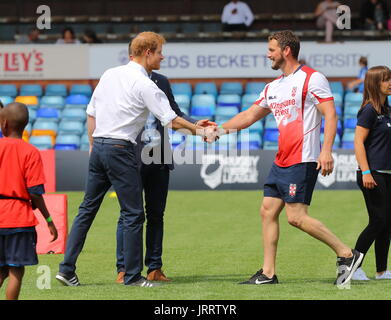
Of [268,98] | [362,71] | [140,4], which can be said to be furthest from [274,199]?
[140,4]

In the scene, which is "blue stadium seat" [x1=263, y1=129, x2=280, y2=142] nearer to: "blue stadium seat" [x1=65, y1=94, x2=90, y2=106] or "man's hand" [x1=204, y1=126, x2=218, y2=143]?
"blue stadium seat" [x1=65, y1=94, x2=90, y2=106]

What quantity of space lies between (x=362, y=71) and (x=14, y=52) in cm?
816

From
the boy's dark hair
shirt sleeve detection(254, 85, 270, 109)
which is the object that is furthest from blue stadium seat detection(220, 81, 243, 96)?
the boy's dark hair

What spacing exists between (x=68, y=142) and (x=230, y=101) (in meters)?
3.95

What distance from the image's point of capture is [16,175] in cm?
686

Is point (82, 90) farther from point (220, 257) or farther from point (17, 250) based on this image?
point (17, 250)

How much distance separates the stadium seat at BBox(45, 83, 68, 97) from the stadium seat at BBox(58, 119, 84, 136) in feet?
4.63

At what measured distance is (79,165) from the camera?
20.0 m

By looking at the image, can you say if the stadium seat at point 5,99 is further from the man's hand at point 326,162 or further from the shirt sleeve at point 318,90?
the man's hand at point 326,162

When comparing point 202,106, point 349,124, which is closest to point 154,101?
point 349,124

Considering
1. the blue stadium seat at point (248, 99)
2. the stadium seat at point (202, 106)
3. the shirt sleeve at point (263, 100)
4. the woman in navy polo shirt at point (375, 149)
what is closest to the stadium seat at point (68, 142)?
the stadium seat at point (202, 106)

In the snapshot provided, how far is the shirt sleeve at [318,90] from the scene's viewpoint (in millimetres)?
8391

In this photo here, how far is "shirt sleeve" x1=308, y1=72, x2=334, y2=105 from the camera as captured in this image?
8.39 m
